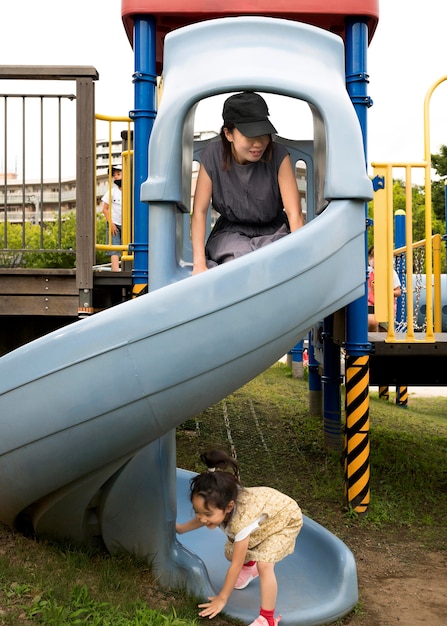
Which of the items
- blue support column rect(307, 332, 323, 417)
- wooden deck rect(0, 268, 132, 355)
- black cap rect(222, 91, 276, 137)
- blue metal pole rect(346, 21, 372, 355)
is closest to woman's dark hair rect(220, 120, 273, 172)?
black cap rect(222, 91, 276, 137)

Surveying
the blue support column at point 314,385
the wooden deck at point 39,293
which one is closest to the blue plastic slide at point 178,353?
the wooden deck at point 39,293

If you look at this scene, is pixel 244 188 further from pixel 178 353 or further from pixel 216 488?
pixel 216 488

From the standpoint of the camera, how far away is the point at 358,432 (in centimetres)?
577

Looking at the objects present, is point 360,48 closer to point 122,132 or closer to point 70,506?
point 122,132

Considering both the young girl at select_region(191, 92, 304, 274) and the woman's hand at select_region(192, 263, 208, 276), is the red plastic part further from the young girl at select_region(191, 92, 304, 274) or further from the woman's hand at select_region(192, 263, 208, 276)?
the woman's hand at select_region(192, 263, 208, 276)

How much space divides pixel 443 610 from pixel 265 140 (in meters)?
2.75

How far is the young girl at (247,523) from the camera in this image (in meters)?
3.51

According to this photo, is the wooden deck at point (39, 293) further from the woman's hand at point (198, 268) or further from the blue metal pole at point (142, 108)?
the woman's hand at point (198, 268)

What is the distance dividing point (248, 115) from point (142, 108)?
165 centimetres

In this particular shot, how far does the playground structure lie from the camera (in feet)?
10.4

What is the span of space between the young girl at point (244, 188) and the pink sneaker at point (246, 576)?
1.64 meters

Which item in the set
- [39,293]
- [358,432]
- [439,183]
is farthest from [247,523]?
[439,183]

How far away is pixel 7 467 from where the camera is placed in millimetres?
3371

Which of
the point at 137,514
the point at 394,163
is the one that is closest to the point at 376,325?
the point at 394,163
